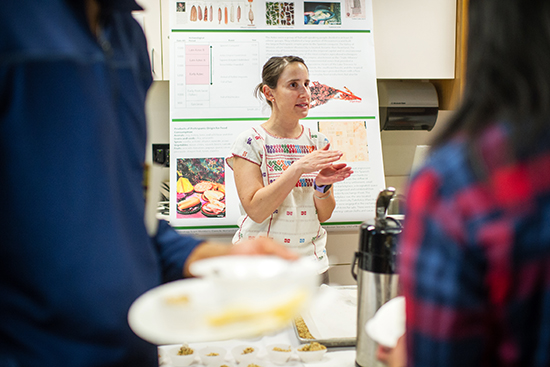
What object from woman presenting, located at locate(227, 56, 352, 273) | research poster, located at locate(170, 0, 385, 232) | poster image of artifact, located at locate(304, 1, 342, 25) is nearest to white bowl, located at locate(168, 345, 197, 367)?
woman presenting, located at locate(227, 56, 352, 273)

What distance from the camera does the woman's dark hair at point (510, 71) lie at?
18.1 inches

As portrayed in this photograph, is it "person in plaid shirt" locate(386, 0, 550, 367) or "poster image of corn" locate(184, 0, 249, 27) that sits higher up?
"poster image of corn" locate(184, 0, 249, 27)

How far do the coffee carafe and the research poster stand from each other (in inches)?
74.0

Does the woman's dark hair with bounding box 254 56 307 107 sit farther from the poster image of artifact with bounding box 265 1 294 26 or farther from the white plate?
the white plate

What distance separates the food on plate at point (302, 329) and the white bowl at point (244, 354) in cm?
13

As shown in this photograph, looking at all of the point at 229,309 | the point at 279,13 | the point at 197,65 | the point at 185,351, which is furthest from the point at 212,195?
the point at 229,309

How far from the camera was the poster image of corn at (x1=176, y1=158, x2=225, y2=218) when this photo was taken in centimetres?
280

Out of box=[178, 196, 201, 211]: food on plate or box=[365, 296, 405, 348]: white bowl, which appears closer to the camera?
box=[365, 296, 405, 348]: white bowl

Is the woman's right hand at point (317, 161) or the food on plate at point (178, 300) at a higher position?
the woman's right hand at point (317, 161)

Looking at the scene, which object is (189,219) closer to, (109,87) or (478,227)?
(109,87)

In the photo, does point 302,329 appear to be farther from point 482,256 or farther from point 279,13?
point 279,13

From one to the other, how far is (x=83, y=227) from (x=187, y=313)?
0.73ft

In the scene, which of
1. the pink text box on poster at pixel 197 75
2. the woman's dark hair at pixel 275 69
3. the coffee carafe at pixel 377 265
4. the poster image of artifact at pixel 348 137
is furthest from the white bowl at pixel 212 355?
the pink text box on poster at pixel 197 75

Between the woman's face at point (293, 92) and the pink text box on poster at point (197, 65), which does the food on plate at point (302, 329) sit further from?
the pink text box on poster at point (197, 65)
